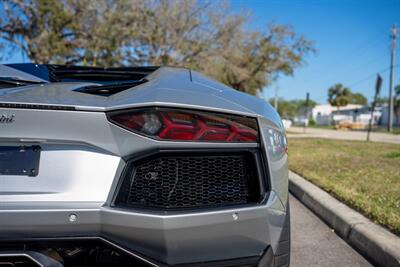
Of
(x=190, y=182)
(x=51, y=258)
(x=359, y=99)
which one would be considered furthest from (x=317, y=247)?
(x=359, y=99)

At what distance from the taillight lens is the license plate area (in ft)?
1.19

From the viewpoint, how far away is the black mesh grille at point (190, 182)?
1645mm

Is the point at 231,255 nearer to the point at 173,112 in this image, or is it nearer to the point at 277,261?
the point at 277,261

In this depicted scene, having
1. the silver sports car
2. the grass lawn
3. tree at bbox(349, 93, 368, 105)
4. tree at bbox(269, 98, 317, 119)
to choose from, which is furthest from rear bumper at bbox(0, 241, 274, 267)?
tree at bbox(349, 93, 368, 105)

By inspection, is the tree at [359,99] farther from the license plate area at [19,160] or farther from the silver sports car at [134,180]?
the license plate area at [19,160]

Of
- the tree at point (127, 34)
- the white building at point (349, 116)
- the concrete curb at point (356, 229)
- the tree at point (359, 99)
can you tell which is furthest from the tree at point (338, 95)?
the concrete curb at point (356, 229)

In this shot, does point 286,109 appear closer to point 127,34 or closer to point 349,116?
point 349,116

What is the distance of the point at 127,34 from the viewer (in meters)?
20.2

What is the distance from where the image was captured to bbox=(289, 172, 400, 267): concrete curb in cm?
280

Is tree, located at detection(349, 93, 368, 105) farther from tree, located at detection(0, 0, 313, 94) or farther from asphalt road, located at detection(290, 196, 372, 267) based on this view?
asphalt road, located at detection(290, 196, 372, 267)

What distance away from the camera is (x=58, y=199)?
1580 mm

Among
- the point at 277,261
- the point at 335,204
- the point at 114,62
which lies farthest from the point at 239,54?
the point at 277,261

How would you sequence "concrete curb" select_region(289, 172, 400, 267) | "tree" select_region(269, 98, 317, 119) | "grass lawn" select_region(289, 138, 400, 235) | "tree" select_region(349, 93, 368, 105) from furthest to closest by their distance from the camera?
"tree" select_region(349, 93, 368, 105) < "tree" select_region(269, 98, 317, 119) < "grass lawn" select_region(289, 138, 400, 235) < "concrete curb" select_region(289, 172, 400, 267)

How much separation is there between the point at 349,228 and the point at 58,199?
271 centimetres
